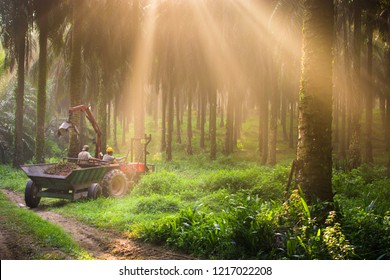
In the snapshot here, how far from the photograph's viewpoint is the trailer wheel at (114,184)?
1379cm

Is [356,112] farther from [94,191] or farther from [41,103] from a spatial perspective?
[41,103]

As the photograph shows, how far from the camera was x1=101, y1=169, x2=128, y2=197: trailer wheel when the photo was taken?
45.2 ft

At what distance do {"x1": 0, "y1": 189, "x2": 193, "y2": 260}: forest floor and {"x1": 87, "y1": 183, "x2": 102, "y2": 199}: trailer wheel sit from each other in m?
3.53

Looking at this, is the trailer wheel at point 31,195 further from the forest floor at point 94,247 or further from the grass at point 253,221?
the forest floor at point 94,247

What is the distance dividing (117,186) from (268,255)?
350 inches

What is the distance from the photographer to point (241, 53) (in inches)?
985

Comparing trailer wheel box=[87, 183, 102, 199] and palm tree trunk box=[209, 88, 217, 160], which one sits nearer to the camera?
trailer wheel box=[87, 183, 102, 199]

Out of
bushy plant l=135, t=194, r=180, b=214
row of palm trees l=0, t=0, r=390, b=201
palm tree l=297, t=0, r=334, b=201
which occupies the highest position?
row of palm trees l=0, t=0, r=390, b=201

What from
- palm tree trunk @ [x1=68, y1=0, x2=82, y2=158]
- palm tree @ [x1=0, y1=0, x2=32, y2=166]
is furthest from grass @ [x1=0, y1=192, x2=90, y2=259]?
palm tree @ [x1=0, y1=0, x2=32, y2=166]

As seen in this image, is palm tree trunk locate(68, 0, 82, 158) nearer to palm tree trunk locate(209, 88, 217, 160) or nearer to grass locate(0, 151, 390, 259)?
grass locate(0, 151, 390, 259)

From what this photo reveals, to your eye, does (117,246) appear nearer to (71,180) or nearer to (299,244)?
(299,244)

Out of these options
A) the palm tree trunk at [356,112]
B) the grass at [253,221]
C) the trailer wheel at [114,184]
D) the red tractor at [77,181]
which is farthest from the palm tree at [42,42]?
the palm tree trunk at [356,112]

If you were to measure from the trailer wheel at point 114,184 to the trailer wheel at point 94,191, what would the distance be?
215 mm
